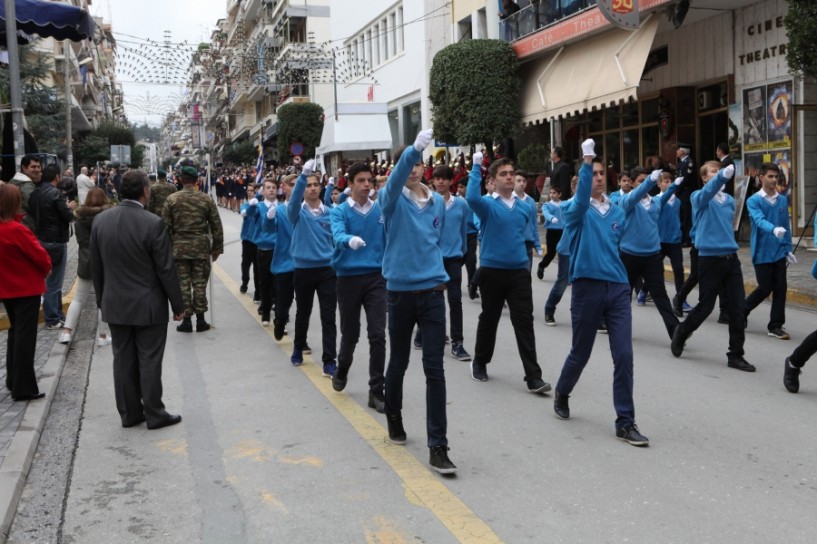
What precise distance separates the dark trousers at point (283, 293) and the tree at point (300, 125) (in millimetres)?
46259

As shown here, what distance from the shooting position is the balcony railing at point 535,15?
2209cm

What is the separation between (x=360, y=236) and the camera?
7.02 m

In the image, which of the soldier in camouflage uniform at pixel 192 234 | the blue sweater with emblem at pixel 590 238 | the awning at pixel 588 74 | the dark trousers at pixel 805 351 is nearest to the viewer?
the blue sweater with emblem at pixel 590 238

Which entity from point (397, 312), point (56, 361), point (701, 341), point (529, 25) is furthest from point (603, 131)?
point (397, 312)

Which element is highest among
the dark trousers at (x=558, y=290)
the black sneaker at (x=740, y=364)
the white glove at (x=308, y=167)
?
the white glove at (x=308, y=167)

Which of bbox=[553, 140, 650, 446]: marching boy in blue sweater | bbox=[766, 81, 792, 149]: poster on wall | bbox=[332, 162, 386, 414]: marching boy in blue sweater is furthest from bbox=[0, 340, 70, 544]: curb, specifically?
bbox=[766, 81, 792, 149]: poster on wall

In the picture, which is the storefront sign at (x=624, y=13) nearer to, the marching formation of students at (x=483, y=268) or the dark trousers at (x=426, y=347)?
the marching formation of students at (x=483, y=268)

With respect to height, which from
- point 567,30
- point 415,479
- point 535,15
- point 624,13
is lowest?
point 415,479

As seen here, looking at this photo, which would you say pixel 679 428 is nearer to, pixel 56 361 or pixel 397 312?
pixel 397 312

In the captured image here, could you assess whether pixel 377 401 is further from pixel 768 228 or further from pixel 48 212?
pixel 48 212

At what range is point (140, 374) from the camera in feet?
21.7

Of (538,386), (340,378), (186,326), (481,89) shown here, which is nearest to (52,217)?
(186,326)

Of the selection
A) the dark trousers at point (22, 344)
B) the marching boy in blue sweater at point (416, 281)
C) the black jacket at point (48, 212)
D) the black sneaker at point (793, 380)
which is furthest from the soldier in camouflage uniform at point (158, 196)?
the black sneaker at point (793, 380)

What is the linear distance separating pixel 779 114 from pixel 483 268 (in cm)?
1111
